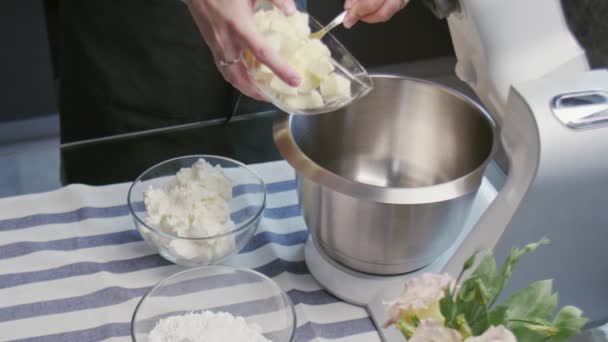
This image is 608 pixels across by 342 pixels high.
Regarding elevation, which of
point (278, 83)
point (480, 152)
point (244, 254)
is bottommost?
point (244, 254)

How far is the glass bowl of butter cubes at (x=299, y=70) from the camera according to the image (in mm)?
742

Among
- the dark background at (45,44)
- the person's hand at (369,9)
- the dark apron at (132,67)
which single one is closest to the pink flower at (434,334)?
the person's hand at (369,9)

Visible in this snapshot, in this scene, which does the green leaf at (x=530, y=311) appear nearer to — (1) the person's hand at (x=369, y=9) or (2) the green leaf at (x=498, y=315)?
(2) the green leaf at (x=498, y=315)

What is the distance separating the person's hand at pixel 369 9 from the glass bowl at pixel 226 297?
1.01 ft

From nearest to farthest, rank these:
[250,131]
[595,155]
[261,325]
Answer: [595,155]
[261,325]
[250,131]

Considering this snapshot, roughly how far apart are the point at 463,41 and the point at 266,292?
321mm

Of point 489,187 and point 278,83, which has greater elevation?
point 278,83

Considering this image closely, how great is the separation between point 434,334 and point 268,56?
341 mm

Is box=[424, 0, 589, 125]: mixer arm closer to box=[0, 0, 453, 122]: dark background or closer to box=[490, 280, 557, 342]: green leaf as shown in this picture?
box=[490, 280, 557, 342]: green leaf

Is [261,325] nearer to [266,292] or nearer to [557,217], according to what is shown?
[266,292]

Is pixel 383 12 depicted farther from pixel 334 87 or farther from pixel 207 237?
pixel 207 237

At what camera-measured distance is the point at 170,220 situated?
849 millimetres

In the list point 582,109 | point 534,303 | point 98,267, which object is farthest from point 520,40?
point 98,267

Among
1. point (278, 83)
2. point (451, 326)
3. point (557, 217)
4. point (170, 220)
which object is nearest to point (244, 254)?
A: point (170, 220)
